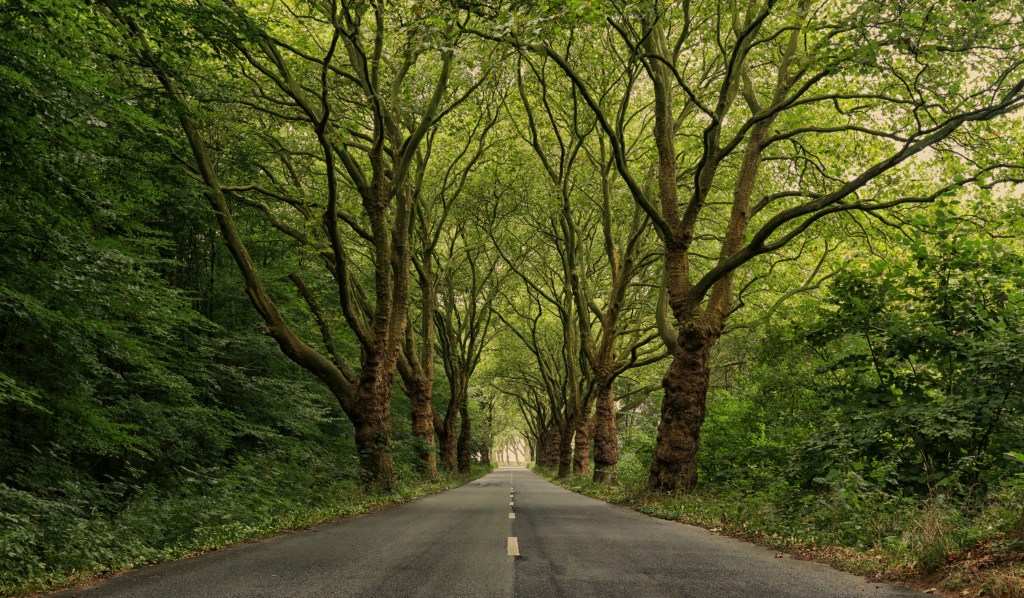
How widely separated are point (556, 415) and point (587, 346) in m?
17.1

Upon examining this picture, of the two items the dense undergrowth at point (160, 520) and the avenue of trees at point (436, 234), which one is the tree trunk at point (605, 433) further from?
the dense undergrowth at point (160, 520)

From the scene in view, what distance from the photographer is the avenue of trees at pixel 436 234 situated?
8367 millimetres

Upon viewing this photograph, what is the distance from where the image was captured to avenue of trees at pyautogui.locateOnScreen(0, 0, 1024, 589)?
27.5ft

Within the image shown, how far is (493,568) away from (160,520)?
5629 millimetres

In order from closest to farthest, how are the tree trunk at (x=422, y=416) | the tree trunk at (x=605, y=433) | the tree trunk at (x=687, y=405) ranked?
1. the tree trunk at (x=687, y=405)
2. the tree trunk at (x=605, y=433)
3. the tree trunk at (x=422, y=416)

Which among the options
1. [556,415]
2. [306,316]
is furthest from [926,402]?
[556,415]

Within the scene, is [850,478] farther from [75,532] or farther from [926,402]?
[75,532]

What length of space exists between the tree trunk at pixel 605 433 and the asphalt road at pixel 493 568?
13189 mm

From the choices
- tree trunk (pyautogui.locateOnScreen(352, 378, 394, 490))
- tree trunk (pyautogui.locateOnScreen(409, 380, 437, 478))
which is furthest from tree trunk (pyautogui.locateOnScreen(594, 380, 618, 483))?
tree trunk (pyautogui.locateOnScreen(352, 378, 394, 490))

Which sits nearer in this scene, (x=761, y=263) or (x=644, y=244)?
(x=761, y=263)

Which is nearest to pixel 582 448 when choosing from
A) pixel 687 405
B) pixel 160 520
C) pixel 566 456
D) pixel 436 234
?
pixel 566 456

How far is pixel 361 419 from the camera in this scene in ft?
53.1

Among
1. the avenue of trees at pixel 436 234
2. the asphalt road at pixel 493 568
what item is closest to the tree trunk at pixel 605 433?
the avenue of trees at pixel 436 234

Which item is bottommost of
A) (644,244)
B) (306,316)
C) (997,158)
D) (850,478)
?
(850,478)
